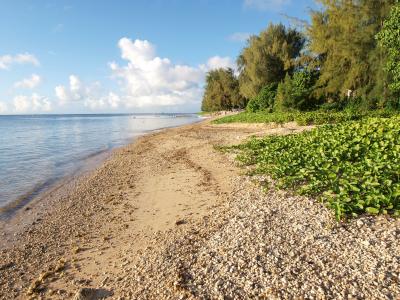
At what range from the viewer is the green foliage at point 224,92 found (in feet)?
238

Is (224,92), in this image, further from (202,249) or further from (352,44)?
(202,249)

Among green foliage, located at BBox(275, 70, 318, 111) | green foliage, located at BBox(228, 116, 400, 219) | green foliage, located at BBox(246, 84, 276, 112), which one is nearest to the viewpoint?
green foliage, located at BBox(228, 116, 400, 219)

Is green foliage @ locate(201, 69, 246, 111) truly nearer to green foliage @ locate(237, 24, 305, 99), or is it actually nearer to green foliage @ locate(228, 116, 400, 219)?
green foliage @ locate(237, 24, 305, 99)

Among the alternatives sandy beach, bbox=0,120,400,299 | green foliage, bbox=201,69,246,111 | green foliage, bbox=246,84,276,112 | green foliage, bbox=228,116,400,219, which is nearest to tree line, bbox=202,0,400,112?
green foliage, bbox=246,84,276,112

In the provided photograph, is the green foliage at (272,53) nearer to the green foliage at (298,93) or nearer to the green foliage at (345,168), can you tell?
the green foliage at (298,93)

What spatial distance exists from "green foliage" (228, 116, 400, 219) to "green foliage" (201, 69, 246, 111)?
2405 inches

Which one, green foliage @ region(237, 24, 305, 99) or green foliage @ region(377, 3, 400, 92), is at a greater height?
green foliage @ region(237, 24, 305, 99)

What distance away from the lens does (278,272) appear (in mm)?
4305

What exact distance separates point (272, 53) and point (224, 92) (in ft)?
101

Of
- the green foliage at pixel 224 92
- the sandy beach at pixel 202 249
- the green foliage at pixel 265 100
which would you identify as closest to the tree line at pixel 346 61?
the green foliage at pixel 265 100

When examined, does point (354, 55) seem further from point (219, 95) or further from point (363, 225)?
point (219, 95)

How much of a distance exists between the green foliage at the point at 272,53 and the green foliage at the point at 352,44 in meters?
14.9

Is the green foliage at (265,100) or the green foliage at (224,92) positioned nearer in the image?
the green foliage at (265,100)

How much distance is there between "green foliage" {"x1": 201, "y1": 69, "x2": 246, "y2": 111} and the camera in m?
72.6
